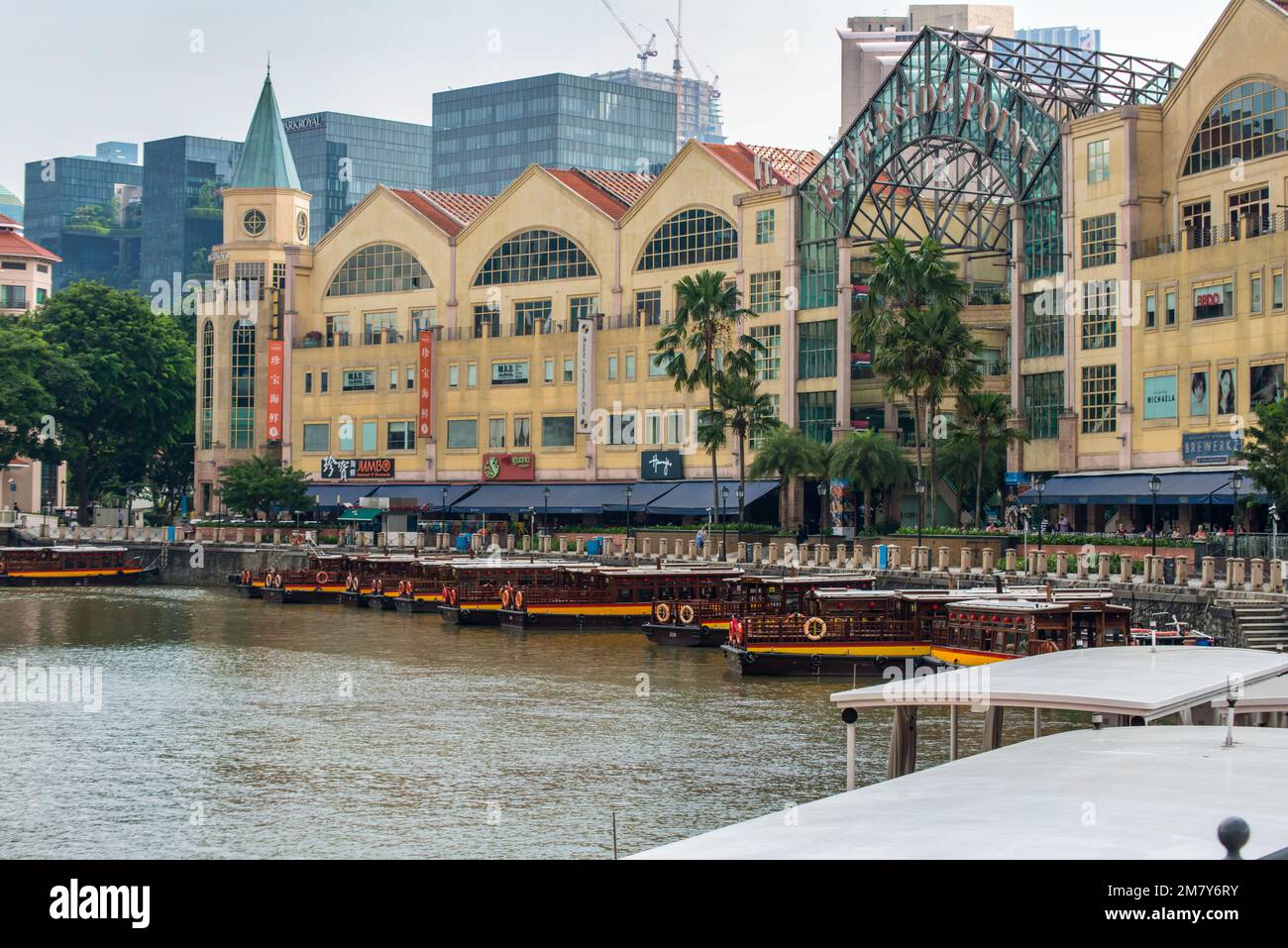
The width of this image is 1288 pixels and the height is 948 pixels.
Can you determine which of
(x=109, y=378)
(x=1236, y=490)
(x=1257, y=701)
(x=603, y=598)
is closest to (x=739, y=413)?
(x=603, y=598)

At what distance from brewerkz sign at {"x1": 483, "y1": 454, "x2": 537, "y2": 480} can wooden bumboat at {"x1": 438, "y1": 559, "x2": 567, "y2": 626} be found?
3398 centimetres

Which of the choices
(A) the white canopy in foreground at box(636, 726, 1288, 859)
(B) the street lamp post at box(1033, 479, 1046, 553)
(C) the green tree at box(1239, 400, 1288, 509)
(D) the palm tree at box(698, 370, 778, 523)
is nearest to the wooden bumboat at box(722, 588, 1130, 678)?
(C) the green tree at box(1239, 400, 1288, 509)

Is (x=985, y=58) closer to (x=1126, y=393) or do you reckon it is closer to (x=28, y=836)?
(x=1126, y=393)

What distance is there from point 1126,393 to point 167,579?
211 feet

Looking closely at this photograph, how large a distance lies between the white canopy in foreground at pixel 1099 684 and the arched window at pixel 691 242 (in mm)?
81959

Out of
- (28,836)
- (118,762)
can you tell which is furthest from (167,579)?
(28,836)

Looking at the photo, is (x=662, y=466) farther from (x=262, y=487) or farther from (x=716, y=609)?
(x=716, y=609)

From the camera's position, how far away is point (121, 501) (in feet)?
584

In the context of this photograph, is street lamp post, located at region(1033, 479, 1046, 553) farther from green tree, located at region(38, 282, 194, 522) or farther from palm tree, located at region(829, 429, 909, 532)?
green tree, located at region(38, 282, 194, 522)

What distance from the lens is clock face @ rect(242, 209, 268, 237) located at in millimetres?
129375

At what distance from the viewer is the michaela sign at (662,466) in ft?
356

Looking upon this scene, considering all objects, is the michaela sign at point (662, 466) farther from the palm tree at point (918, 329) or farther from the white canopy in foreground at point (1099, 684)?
the white canopy in foreground at point (1099, 684)

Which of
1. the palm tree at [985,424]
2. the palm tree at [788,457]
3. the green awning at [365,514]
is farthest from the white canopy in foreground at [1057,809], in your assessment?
the green awning at [365,514]
